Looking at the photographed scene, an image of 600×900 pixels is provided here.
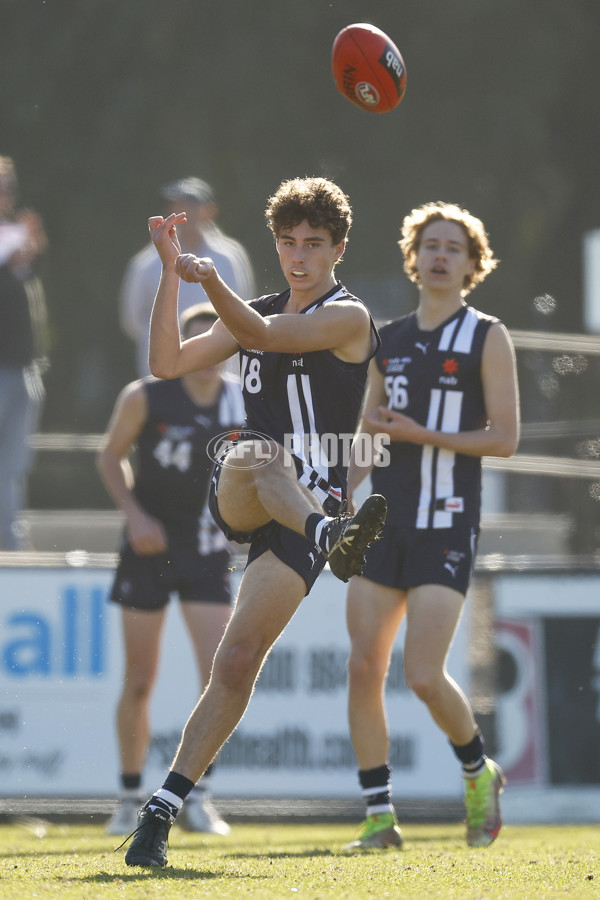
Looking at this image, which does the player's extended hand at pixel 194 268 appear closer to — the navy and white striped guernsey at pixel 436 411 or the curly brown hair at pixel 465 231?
the navy and white striped guernsey at pixel 436 411

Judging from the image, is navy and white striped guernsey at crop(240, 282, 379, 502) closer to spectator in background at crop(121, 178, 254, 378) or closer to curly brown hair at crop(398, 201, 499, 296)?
curly brown hair at crop(398, 201, 499, 296)

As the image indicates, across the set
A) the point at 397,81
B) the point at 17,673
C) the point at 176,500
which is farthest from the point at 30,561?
the point at 397,81

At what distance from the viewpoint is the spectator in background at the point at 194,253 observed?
29.7ft

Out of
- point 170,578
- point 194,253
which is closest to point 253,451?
point 170,578

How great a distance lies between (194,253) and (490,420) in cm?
353

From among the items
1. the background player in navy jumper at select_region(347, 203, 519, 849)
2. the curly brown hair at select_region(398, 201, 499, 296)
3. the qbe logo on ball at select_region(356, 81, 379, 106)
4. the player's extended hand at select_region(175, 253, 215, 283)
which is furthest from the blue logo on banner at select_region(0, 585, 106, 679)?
the player's extended hand at select_region(175, 253, 215, 283)

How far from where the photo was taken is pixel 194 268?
4621 millimetres

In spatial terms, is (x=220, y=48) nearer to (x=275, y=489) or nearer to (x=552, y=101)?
(x=552, y=101)

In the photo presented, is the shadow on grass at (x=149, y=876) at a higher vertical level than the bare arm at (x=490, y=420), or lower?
lower

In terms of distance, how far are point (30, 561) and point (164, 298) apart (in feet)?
12.5

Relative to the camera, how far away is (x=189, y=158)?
1522 centimetres

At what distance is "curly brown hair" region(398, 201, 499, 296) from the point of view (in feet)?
20.9

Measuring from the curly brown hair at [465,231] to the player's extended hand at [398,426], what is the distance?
770mm

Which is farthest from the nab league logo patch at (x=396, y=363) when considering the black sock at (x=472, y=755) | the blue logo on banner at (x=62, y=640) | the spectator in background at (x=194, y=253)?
the spectator in background at (x=194, y=253)
